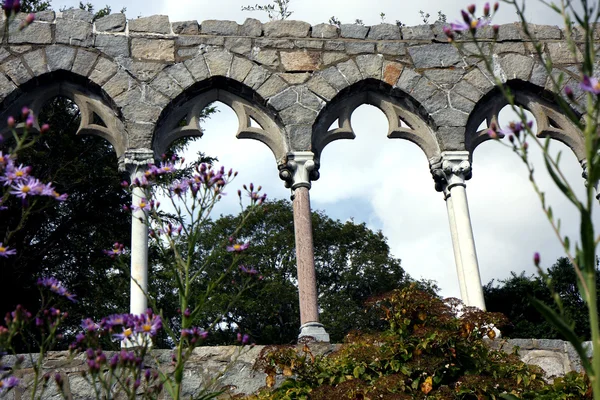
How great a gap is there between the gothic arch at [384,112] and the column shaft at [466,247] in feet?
1.87

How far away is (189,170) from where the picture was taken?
14969 mm

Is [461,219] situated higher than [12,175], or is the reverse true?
[461,219]

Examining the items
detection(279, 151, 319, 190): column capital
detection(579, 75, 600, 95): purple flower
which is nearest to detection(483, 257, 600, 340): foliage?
detection(279, 151, 319, 190): column capital

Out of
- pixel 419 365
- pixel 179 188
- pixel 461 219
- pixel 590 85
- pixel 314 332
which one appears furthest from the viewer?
pixel 461 219

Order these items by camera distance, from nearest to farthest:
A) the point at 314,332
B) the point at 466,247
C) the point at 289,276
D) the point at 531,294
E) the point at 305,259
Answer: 1. the point at 314,332
2. the point at 305,259
3. the point at 466,247
4. the point at 531,294
5. the point at 289,276

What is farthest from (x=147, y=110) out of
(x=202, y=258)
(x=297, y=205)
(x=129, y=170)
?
(x=202, y=258)

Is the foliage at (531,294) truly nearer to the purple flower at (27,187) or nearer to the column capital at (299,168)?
the column capital at (299,168)

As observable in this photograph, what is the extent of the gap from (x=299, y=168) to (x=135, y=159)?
1.58 meters

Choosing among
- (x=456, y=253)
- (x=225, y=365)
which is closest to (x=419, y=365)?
(x=225, y=365)

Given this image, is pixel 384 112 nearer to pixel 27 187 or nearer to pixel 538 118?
pixel 538 118

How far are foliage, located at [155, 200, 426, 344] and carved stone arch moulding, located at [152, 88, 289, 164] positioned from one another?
10301mm

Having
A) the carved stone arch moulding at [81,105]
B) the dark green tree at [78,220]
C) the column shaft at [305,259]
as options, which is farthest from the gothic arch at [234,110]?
the dark green tree at [78,220]

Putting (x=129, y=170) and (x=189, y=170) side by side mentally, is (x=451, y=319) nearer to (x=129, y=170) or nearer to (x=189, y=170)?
(x=129, y=170)

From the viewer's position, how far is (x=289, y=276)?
21.5 meters
